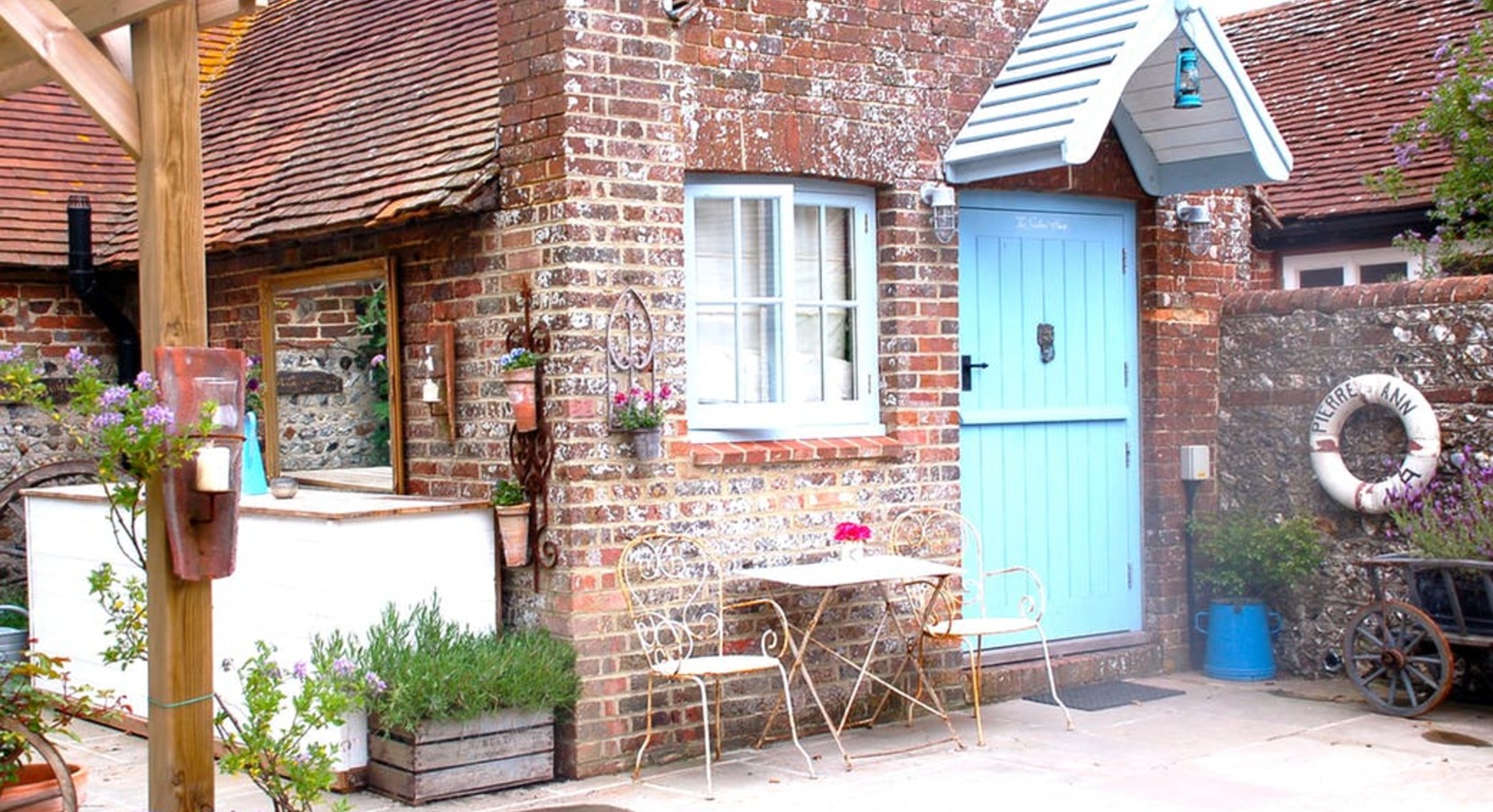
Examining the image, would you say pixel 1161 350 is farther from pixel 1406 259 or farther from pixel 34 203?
pixel 34 203

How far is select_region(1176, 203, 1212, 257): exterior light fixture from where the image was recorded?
971cm

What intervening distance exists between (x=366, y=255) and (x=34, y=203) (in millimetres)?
3650

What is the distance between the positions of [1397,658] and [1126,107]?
329 centimetres

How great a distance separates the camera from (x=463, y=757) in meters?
7.02

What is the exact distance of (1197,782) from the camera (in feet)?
23.2

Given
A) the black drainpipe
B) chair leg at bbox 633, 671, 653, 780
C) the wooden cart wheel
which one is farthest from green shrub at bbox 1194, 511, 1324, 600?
the black drainpipe

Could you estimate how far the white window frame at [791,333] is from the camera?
793 cm

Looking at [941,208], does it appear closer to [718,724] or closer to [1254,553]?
[1254,553]

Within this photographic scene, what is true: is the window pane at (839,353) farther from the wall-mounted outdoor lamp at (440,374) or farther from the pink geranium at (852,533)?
the wall-mounted outdoor lamp at (440,374)

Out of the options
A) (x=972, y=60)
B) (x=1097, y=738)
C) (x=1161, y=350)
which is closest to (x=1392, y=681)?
(x=1097, y=738)

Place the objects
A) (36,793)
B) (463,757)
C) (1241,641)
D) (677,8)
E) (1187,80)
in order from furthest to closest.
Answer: (1241,641)
(1187,80)
(677,8)
(463,757)
(36,793)

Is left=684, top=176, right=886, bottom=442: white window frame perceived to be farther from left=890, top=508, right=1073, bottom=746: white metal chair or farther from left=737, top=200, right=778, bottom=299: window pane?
left=890, top=508, right=1073, bottom=746: white metal chair

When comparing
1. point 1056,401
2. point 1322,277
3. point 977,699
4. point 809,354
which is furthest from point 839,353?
point 1322,277

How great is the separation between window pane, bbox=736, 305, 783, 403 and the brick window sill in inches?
9.9
